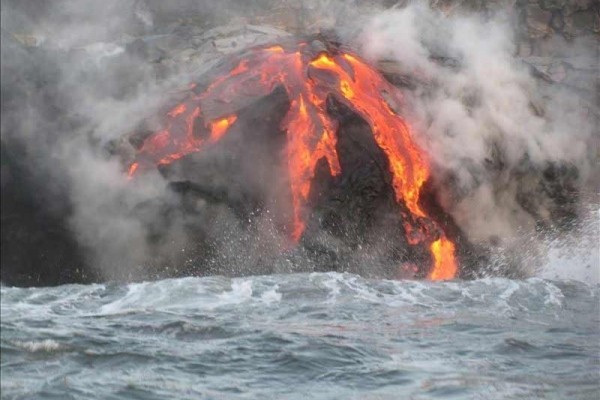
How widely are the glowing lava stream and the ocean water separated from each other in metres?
2.81

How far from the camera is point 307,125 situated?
16.4m

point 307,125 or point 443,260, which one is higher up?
point 307,125

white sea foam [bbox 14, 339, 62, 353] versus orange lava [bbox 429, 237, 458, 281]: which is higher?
white sea foam [bbox 14, 339, 62, 353]

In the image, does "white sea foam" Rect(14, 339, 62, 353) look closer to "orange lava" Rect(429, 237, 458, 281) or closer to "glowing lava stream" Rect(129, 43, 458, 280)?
"glowing lava stream" Rect(129, 43, 458, 280)

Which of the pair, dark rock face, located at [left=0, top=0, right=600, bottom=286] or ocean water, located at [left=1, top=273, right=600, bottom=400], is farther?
dark rock face, located at [left=0, top=0, right=600, bottom=286]

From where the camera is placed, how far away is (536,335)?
10.8 meters

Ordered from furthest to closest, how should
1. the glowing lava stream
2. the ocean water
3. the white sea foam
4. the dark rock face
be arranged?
the glowing lava stream
the dark rock face
the white sea foam
the ocean water

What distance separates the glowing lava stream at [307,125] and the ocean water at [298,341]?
281 cm

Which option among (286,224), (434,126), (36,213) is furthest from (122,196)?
(434,126)

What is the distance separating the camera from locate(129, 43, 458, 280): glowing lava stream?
16.1 m

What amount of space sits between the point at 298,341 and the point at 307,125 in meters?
7.34

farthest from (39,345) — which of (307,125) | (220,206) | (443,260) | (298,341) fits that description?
(443,260)

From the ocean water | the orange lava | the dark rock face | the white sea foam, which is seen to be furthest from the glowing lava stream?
the white sea foam

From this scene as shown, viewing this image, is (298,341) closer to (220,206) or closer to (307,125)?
(220,206)
